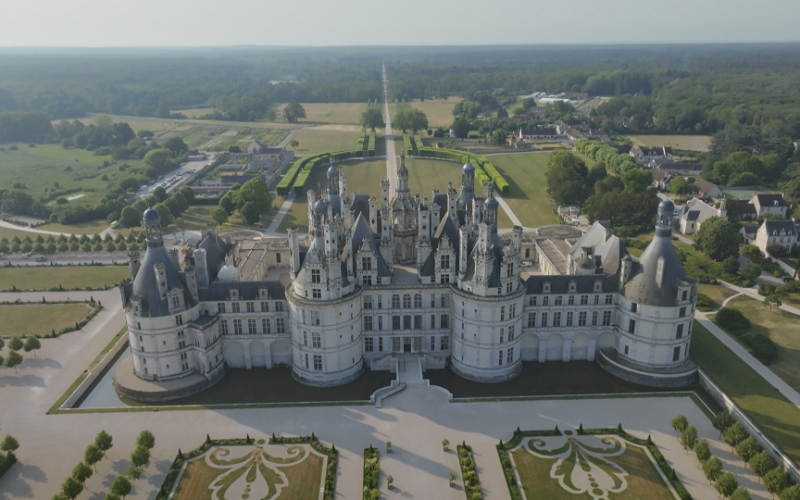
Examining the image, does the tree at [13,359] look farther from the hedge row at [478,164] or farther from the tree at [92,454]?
the hedge row at [478,164]

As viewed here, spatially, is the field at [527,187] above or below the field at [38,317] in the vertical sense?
above

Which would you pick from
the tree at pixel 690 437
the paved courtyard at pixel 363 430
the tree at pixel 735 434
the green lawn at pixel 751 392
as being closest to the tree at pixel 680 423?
the tree at pixel 690 437

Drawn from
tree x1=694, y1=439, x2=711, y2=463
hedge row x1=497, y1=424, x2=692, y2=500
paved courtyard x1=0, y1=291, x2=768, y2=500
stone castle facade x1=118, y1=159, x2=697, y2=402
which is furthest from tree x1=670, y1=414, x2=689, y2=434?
stone castle facade x1=118, y1=159, x2=697, y2=402

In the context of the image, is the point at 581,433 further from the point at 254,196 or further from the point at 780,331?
the point at 254,196

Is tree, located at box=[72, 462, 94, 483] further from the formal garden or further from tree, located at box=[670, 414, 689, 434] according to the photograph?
tree, located at box=[670, 414, 689, 434]

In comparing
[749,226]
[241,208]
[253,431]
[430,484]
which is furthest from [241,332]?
[749,226]

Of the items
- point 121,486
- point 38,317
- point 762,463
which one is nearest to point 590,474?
point 762,463
